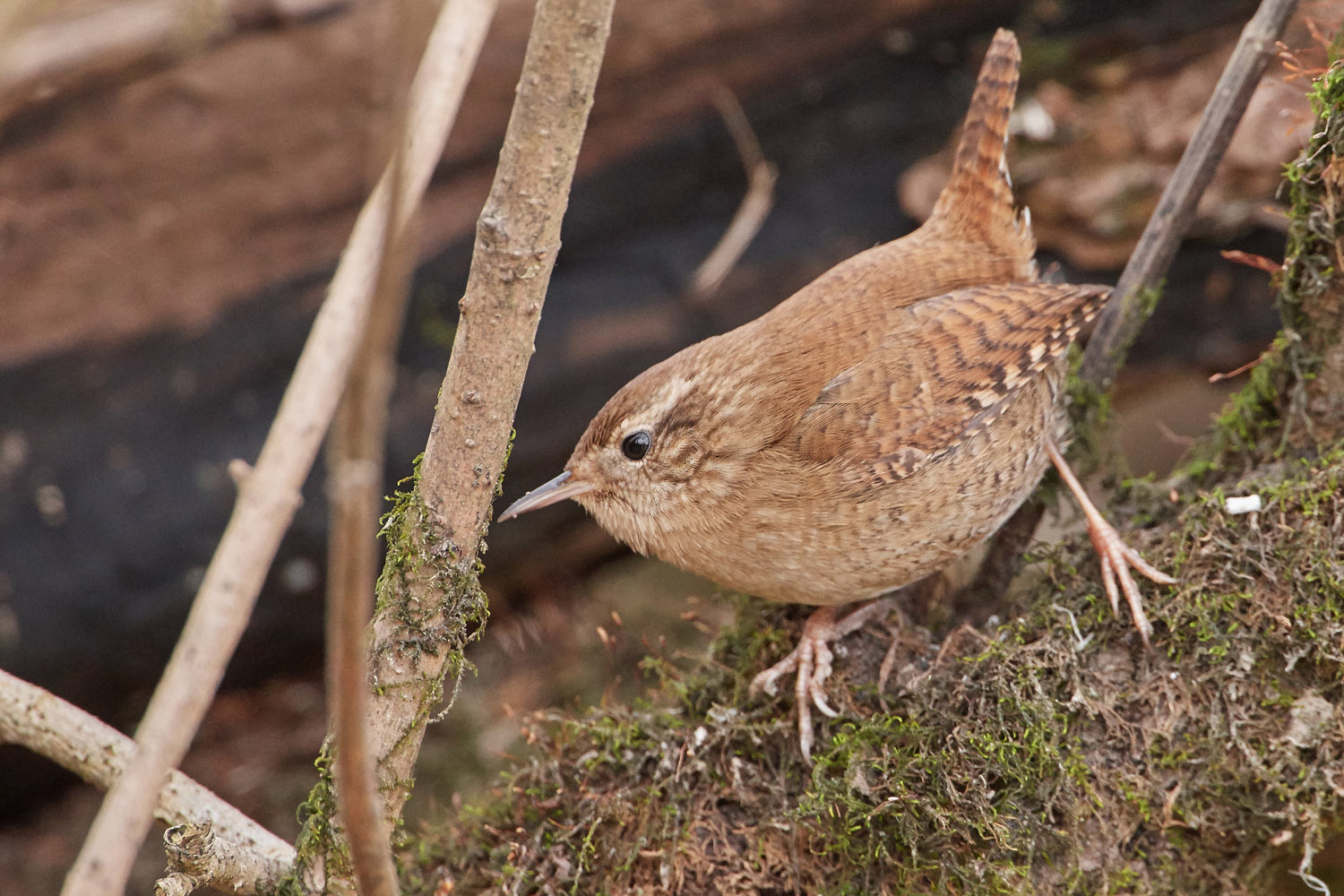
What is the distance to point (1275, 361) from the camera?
9.48 feet

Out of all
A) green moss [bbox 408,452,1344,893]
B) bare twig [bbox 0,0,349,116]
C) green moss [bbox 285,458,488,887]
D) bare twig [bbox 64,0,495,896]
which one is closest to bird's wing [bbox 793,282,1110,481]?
green moss [bbox 408,452,1344,893]

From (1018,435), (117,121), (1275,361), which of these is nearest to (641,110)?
(117,121)

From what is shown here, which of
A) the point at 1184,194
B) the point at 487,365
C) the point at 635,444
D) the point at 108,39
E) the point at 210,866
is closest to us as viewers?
the point at 487,365

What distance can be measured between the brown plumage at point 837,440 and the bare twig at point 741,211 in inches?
55.9

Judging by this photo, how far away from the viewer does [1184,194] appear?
2.96 meters

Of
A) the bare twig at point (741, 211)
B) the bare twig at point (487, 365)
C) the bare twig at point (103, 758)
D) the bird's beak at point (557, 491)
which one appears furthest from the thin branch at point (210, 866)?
the bare twig at point (741, 211)

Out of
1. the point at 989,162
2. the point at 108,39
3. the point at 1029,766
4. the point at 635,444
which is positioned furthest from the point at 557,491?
the point at 108,39

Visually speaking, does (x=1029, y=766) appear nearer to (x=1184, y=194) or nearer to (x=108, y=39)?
(x=1184, y=194)

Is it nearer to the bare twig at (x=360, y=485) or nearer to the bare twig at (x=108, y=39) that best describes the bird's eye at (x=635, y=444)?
the bare twig at (x=360, y=485)

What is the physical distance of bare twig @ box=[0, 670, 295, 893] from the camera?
7.55 ft

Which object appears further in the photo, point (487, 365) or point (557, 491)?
point (557, 491)

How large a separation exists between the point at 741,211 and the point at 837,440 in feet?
6.73

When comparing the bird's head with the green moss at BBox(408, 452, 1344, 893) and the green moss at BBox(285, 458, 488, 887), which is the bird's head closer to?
the green moss at BBox(408, 452, 1344, 893)

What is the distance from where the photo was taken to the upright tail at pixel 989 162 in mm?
3193
